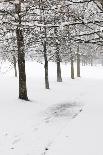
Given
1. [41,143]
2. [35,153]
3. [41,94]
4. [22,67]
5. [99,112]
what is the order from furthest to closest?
1. [41,94]
2. [22,67]
3. [99,112]
4. [41,143]
5. [35,153]

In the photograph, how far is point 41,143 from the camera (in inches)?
388

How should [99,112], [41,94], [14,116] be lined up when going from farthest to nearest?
[41,94] < [99,112] < [14,116]

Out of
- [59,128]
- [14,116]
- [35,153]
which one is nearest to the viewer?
[35,153]

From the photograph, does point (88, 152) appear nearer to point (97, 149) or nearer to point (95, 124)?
point (97, 149)

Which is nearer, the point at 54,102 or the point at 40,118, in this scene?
the point at 40,118

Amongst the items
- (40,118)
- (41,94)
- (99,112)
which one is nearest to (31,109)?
(40,118)

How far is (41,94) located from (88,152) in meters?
12.2

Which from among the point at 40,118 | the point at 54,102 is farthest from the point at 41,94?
the point at 40,118

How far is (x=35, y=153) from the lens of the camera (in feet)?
29.2

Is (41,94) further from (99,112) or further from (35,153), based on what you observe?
(35,153)

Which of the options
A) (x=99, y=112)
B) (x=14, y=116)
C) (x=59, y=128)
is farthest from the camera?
(x=99, y=112)

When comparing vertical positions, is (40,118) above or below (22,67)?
below

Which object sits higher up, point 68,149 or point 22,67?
point 22,67

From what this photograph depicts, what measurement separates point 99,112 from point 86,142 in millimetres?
5176
